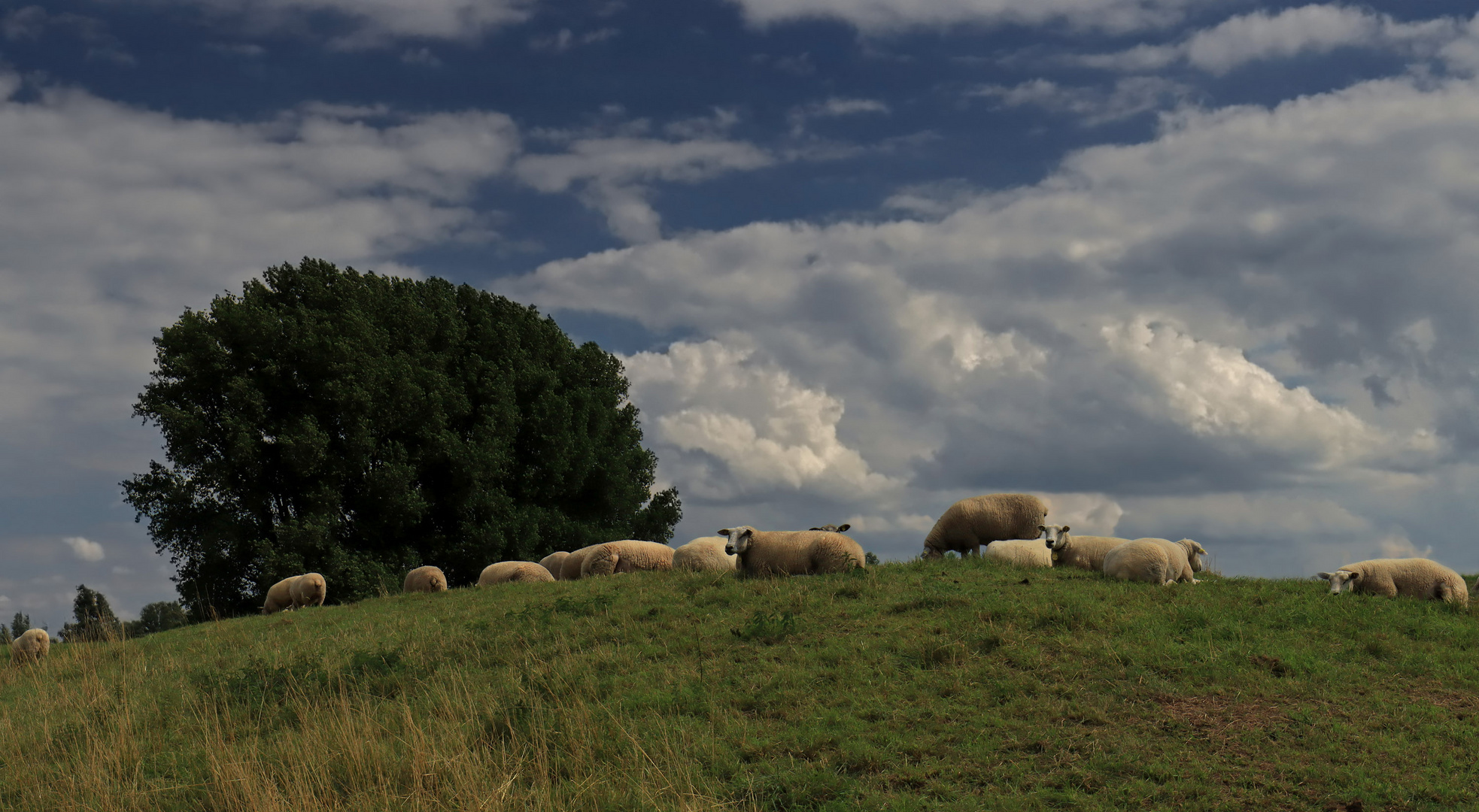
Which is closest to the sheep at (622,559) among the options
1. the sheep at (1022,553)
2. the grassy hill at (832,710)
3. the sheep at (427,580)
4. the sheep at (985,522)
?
the sheep at (427,580)

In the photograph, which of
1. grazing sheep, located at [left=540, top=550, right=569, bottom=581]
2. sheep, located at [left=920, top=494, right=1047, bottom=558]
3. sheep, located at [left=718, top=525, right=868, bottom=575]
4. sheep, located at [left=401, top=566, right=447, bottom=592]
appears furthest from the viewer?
sheep, located at [left=401, top=566, right=447, bottom=592]

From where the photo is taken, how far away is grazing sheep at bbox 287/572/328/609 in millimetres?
27469

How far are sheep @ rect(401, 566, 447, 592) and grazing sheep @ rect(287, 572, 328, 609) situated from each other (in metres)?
2.42

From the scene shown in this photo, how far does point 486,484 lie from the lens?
121 feet

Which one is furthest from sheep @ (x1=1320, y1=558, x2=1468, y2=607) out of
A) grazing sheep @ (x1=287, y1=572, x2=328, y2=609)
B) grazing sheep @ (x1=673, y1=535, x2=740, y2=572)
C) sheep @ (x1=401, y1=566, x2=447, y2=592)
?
grazing sheep @ (x1=287, y1=572, x2=328, y2=609)

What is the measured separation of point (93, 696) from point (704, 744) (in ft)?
38.0

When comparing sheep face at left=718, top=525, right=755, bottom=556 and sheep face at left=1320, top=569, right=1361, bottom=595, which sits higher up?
sheep face at left=718, top=525, right=755, bottom=556

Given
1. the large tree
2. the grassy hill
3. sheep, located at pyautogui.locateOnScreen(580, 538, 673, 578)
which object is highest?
the large tree

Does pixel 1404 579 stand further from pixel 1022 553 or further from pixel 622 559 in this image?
pixel 622 559

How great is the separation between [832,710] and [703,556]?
35.7 feet

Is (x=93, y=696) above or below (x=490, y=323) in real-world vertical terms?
below

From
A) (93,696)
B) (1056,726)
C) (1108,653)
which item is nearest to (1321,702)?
(1108,653)

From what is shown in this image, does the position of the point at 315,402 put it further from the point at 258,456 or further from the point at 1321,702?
the point at 1321,702

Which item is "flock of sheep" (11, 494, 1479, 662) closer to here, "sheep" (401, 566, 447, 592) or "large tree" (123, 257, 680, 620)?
"sheep" (401, 566, 447, 592)
